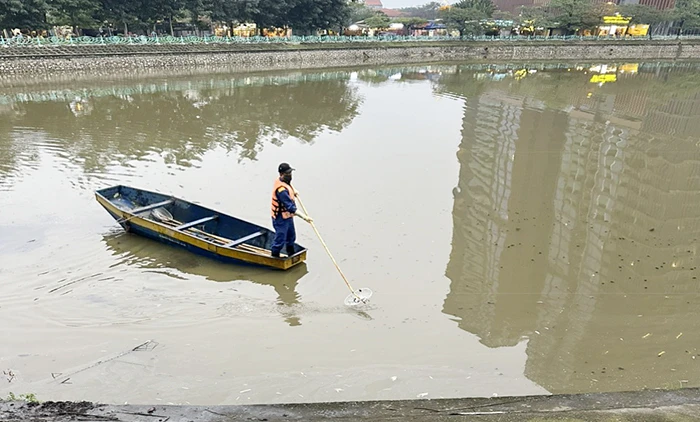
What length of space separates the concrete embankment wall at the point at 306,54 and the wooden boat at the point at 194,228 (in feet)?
86.2

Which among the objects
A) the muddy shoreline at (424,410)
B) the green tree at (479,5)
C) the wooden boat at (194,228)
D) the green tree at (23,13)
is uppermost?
the green tree at (479,5)

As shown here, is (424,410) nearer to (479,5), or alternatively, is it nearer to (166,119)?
(166,119)

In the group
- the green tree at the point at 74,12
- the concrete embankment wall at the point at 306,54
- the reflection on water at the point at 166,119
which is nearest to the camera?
the reflection on water at the point at 166,119

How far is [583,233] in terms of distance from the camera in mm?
8922

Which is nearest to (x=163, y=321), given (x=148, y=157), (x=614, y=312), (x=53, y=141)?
(x=614, y=312)

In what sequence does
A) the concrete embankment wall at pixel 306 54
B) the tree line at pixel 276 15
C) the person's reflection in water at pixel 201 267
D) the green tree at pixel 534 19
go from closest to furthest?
the person's reflection in water at pixel 201 267
the concrete embankment wall at pixel 306 54
the tree line at pixel 276 15
the green tree at pixel 534 19

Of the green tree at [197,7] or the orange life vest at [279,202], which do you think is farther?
the green tree at [197,7]

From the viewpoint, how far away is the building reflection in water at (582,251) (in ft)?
18.4

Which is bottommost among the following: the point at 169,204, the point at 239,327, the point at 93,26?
the point at 239,327

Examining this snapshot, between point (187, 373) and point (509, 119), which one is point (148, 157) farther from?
point (509, 119)

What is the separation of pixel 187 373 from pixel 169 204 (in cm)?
454

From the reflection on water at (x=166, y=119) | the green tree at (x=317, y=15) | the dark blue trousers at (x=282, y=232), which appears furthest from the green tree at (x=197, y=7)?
the dark blue trousers at (x=282, y=232)

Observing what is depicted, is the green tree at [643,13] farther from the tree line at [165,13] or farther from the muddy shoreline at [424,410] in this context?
the muddy shoreline at [424,410]

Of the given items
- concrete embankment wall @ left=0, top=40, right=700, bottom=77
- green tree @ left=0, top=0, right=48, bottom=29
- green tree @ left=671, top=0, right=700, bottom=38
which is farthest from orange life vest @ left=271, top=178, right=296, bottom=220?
green tree @ left=671, top=0, right=700, bottom=38
